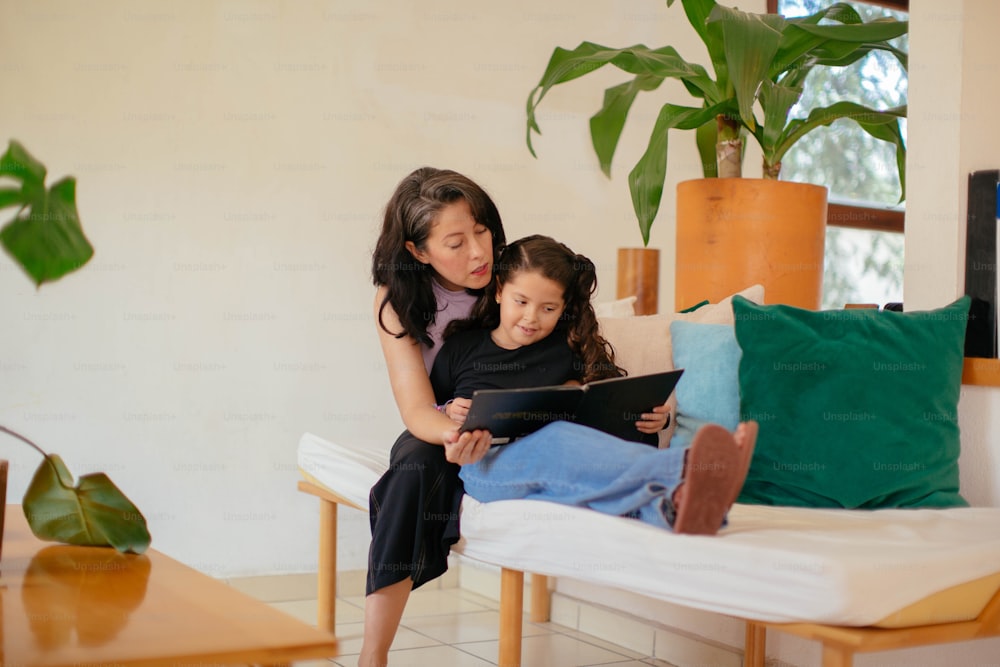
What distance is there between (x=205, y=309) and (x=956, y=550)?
238 centimetres

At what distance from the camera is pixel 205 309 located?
10.4 ft

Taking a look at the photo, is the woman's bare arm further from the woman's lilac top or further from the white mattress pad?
the white mattress pad

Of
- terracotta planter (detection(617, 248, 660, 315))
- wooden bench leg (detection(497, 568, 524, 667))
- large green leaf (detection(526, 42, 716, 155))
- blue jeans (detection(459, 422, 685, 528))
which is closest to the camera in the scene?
blue jeans (detection(459, 422, 685, 528))

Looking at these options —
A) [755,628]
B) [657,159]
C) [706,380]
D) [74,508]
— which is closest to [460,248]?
[706,380]

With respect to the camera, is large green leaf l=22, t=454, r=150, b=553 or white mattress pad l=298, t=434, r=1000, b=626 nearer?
white mattress pad l=298, t=434, r=1000, b=626

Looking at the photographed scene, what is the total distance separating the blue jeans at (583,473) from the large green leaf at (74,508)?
2.24 ft

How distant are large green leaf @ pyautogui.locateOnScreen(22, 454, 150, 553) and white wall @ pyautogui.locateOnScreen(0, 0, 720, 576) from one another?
4.94 feet

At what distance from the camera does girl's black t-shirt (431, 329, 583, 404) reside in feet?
7.11

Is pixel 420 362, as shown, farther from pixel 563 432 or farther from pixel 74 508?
pixel 74 508

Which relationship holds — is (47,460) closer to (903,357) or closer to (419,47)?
(903,357)

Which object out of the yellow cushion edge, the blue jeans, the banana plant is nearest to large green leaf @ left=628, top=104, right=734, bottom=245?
the banana plant

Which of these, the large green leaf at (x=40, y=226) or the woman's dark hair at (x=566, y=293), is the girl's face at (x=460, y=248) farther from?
the large green leaf at (x=40, y=226)

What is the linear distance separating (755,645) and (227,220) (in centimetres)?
206

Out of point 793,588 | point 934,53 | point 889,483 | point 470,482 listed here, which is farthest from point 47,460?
point 934,53
